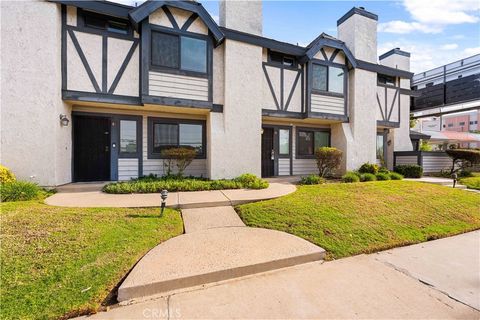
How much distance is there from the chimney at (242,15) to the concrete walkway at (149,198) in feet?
20.8

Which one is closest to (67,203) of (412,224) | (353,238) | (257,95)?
(353,238)

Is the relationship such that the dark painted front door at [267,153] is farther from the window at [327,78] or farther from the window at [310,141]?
the window at [327,78]

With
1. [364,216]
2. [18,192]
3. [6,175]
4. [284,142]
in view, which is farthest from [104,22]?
[364,216]

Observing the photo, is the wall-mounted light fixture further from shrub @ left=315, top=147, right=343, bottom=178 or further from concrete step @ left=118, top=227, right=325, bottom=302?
shrub @ left=315, top=147, right=343, bottom=178

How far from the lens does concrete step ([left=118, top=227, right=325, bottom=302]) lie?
2.75 metres

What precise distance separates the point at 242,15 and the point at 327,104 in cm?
517

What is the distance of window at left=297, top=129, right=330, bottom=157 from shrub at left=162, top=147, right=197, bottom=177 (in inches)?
214

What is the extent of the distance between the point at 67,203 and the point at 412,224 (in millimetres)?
7918

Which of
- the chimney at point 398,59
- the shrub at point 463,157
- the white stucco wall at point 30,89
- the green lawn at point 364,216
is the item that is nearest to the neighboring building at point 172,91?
the white stucco wall at point 30,89

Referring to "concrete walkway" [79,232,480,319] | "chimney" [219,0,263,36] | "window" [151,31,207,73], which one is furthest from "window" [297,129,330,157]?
"concrete walkway" [79,232,480,319]

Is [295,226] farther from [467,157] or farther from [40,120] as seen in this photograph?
[467,157]

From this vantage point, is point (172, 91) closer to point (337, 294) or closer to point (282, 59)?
point (282, 59)

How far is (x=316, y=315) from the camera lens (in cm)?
234

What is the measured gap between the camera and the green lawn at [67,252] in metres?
2.40
